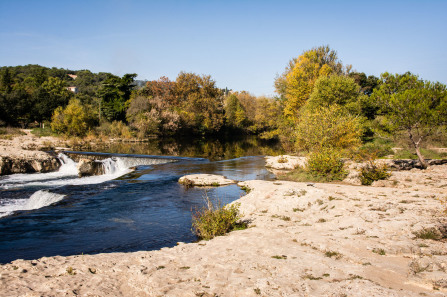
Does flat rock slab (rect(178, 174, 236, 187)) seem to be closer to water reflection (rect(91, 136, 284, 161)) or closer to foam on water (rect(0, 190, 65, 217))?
foam on water (rect(0, 190, 65, 217))

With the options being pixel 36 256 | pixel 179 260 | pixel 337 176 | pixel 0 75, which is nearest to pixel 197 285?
pixel 179 260

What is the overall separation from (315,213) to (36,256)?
985 centimetres

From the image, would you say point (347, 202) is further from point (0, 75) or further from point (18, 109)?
point (0, 75)

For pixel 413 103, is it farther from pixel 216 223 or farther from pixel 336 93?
pixel 336 93

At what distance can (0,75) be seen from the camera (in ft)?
204

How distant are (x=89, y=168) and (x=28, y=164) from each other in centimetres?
469

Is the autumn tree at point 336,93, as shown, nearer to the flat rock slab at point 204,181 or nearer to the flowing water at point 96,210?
the flowing water at point 96,210

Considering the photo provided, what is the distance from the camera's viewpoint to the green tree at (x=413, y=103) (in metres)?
16.4

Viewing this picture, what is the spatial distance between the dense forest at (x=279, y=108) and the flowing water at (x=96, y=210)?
7271mm

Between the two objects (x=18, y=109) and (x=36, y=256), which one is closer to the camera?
(x=36, y=256)

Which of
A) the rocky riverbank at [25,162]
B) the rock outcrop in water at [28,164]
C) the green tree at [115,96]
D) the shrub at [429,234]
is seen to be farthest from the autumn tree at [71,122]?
the shrub at [429,234]

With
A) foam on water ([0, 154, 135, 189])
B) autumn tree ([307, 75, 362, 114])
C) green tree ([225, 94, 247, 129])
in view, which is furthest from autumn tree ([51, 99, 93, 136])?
green tree ([225, 94, 247, 129])

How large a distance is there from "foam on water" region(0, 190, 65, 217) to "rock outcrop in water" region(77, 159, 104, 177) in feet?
23.9

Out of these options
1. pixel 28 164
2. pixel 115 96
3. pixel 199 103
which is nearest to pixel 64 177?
pixel 28 164
